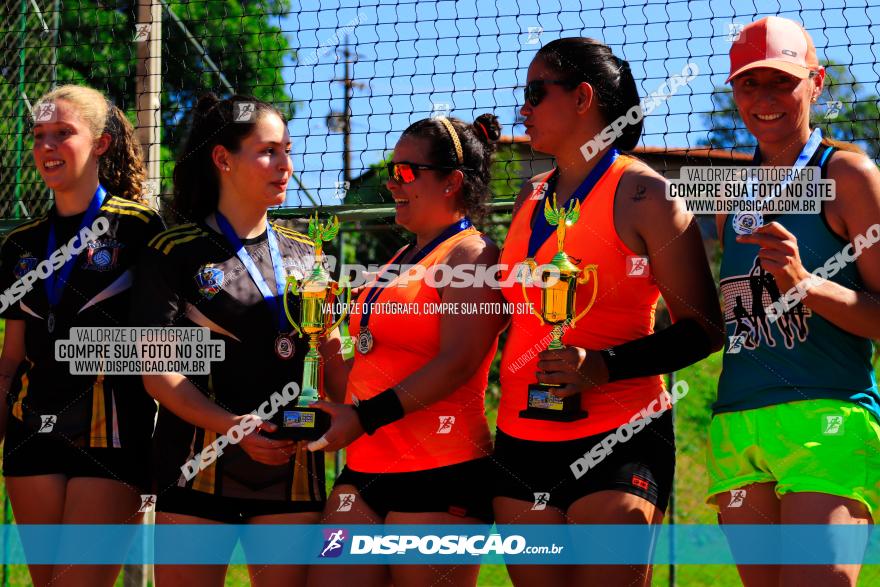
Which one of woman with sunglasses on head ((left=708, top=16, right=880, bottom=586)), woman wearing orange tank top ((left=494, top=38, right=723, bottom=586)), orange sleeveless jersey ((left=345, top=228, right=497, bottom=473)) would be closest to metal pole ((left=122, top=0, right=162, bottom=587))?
orange sleeveless jersey ((left=345, top=228, right=497, bottom=473))

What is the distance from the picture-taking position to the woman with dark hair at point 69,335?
4.43 metres

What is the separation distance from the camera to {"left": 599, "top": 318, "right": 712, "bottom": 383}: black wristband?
3613 mm

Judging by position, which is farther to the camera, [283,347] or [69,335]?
[69,335]

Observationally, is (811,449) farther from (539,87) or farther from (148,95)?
(148,95)

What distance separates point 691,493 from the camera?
13.2 meters

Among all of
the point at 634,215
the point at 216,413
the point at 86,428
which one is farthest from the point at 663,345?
the point at 86,428

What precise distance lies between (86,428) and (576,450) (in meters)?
2.03

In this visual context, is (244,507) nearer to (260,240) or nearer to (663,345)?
(260,240)

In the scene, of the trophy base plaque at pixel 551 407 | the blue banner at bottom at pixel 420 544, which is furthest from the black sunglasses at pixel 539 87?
the blue banner at bottom at pixel 420 544

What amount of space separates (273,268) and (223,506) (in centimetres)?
92

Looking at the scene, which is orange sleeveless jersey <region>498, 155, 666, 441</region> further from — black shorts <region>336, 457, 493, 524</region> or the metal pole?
the metal pole

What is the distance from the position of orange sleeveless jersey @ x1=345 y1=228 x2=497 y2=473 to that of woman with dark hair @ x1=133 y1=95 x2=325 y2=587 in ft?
0.95

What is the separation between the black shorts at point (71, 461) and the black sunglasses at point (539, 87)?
2.11m

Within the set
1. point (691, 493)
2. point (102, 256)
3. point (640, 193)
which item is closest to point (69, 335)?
point (102, 256)
